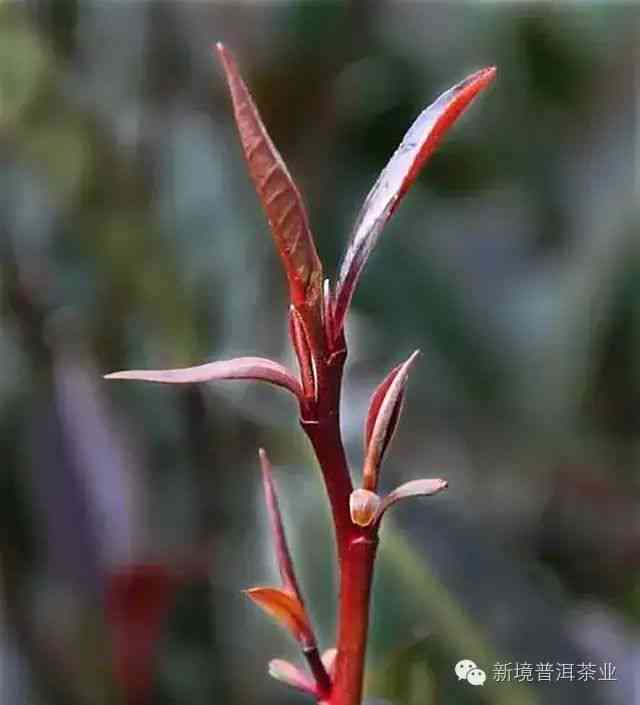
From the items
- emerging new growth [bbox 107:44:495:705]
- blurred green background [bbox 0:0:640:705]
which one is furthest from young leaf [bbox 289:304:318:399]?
blurred green background [bbox 0:0:640:705]

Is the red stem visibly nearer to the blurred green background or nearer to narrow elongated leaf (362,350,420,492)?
narrow elongated leaf (362,350,420,492)

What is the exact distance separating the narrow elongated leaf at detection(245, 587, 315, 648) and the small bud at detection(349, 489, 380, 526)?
29 mm

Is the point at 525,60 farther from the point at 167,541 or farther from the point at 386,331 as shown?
the point at 167,541

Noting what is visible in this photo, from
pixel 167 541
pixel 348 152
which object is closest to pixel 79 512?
pixel 167 541

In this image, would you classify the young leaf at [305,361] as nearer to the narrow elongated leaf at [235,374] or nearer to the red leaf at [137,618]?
the narrow elongated leaf at [235,374]

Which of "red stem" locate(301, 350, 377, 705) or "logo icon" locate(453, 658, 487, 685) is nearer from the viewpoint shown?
"red stem" locate(301, 350, 377, 705)

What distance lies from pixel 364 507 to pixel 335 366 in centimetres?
2

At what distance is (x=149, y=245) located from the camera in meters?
0.37

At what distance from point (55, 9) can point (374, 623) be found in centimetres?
24

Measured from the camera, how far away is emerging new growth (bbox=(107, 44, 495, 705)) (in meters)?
0.15

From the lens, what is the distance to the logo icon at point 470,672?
0.31m

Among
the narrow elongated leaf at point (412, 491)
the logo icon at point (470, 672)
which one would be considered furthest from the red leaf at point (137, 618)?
the narrow elongated leaf at point (412, 491)

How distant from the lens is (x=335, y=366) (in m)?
0.16

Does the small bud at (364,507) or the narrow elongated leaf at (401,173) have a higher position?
the narrow elongated leaf at (401,173)
